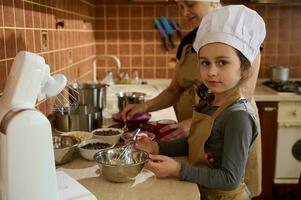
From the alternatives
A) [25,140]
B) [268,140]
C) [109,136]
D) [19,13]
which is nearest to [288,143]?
[268,140]

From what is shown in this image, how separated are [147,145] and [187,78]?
55 centimetres

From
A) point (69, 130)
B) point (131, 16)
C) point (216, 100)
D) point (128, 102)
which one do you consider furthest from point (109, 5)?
point (216, 100)

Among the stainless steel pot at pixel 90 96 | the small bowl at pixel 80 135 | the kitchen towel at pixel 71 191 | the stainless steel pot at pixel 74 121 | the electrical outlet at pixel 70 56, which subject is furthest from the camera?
the electrical outlet at pixel 70 56

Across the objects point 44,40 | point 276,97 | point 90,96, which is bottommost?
point 276,97

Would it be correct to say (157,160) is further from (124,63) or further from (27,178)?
(124,63)

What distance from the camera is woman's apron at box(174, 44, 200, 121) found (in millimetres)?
1685

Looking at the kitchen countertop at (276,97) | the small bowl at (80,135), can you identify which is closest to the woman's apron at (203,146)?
the small bowl at (80,135)

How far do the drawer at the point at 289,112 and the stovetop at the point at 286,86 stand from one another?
95 millimetres

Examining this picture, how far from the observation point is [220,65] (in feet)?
3.52

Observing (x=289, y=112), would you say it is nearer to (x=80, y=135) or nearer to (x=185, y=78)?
(x=185, y=78)

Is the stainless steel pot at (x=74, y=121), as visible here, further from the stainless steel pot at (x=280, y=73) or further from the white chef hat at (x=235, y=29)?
the stainless steel pot at (x=280, y=73)

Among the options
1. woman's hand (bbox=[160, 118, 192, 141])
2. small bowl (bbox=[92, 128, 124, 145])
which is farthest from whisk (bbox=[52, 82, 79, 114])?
woman's hand (bbox=[160, 118, 192, 141])

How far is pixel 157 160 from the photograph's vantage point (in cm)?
105

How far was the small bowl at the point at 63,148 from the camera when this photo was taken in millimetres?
1138
